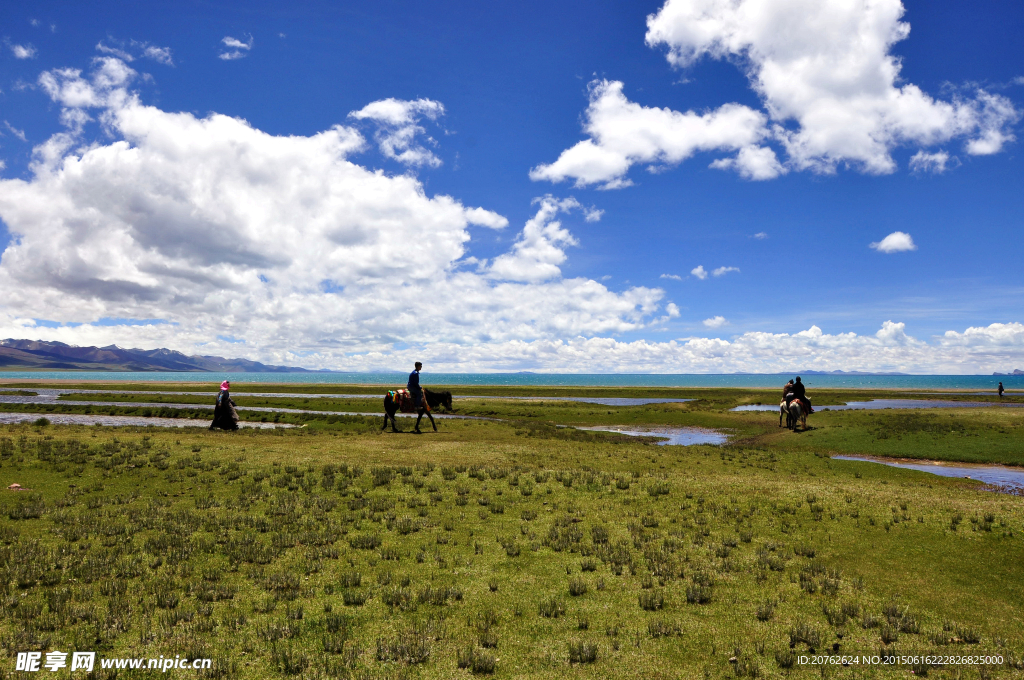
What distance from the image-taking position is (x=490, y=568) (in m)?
11.6

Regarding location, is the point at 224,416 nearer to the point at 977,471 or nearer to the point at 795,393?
the point at 795,393

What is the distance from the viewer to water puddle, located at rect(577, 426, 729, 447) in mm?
42562

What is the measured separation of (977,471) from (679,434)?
71.3ft

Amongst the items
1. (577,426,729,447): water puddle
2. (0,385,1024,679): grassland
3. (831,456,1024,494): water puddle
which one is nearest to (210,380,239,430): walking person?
(0,385,1024,679): grassland

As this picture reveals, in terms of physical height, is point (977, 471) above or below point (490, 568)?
below

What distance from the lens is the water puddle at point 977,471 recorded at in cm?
2492

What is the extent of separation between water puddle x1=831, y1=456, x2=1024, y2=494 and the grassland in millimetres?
6033

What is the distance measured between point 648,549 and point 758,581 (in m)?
2.64

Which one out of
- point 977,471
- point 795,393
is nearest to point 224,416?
point 795,393

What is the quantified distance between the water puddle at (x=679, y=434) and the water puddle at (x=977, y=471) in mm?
11725

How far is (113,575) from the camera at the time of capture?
10.2m

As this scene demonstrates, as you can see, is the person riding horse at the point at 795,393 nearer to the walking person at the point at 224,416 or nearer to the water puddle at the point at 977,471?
the water puddle at the point at 977,471

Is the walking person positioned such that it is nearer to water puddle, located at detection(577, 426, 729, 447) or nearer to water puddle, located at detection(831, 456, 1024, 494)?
water puddle, located at detection(577, 426, 729, 447)

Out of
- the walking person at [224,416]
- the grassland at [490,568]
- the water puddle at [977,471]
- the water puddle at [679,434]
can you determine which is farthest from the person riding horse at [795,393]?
the walking person at [224,416]
